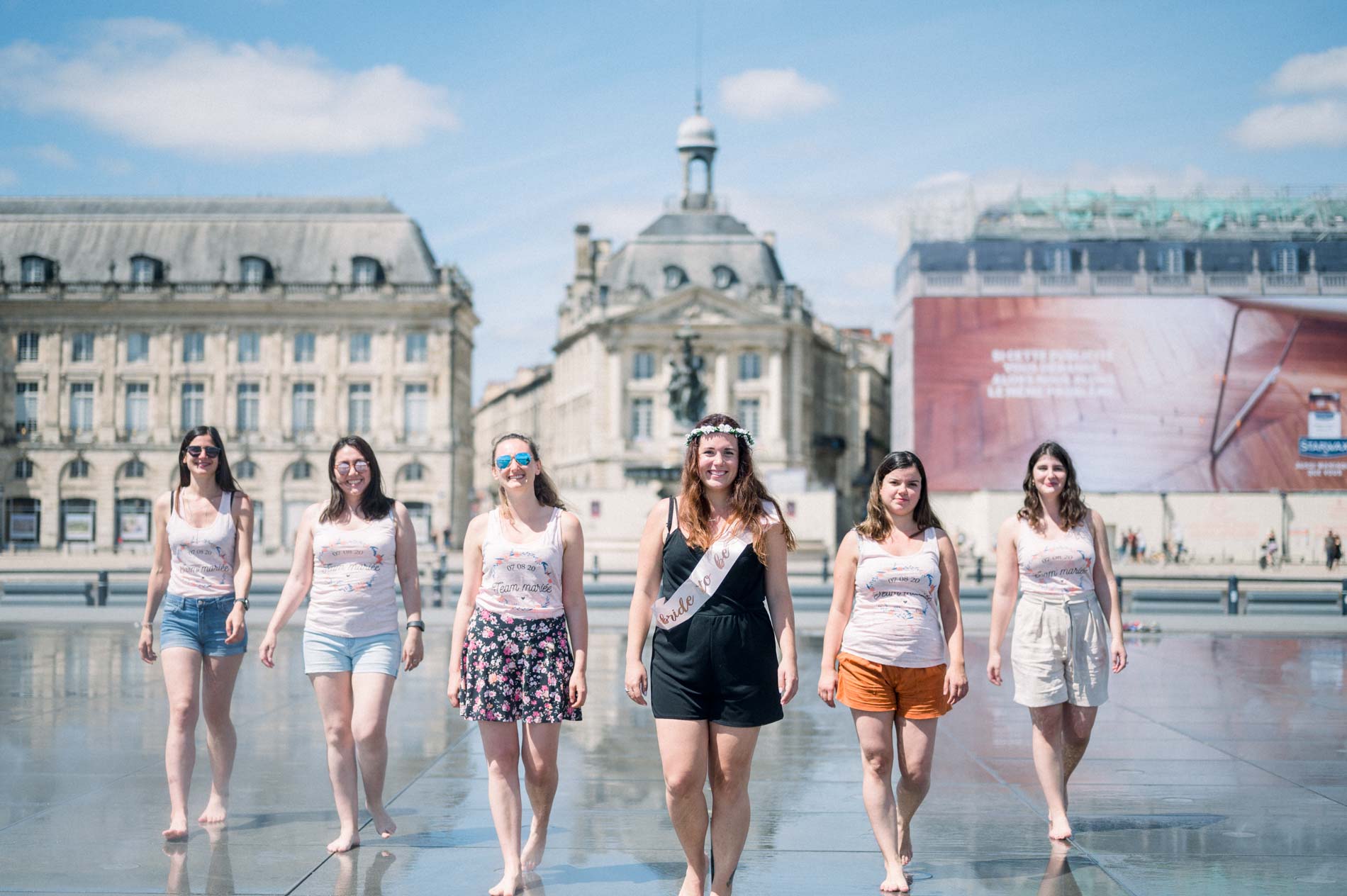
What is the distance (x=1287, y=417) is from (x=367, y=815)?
57.1 metres

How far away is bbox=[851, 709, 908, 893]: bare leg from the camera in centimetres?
623

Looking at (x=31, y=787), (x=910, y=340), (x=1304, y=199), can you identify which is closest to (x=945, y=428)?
(x=910, y=340)

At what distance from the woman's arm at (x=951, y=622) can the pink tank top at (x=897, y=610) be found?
0.10ft

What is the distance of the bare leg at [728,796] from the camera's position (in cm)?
559

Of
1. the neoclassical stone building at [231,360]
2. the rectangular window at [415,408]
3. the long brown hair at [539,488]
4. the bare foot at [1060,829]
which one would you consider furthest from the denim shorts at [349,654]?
the rectangular window at [415,408]

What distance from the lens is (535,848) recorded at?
654cm

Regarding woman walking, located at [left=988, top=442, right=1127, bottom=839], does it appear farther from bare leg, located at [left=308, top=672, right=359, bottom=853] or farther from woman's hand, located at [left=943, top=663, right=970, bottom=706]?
bare leg, located at [left=308, top=672, right=359, bottom=853]

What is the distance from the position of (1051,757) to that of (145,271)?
226 ft

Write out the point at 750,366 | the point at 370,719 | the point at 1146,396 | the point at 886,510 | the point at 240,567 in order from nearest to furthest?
the point at 886,510, the point at 370,719, the point at 240,567, the point at 1146,396, the point at 750,366

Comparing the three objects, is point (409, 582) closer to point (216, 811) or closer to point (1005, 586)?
point (216, 811)

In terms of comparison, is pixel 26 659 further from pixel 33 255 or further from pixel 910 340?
pixel 33 255

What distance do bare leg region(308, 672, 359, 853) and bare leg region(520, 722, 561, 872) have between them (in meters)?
0.89

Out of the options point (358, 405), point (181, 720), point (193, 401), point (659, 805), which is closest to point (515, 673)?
point (181, 720)

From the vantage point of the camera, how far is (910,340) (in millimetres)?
62750
